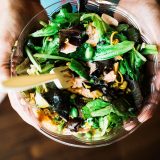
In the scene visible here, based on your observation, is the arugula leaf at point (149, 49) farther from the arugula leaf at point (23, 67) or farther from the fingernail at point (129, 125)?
the arugula leaf at point (23, 67)

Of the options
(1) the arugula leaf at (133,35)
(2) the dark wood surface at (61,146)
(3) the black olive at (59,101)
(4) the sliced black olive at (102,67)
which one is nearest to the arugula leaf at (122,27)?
(1) the arugula leaf at (133,35)

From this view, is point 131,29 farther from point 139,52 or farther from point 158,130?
point 158,130

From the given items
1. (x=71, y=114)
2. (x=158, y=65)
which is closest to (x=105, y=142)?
(x=71, y=114)

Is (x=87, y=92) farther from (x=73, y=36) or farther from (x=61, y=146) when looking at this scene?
(x=61, y=146)

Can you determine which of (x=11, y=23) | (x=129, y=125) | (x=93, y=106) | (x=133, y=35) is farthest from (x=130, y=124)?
(x=11, y=23)

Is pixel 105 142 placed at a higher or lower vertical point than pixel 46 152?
Answer: higher

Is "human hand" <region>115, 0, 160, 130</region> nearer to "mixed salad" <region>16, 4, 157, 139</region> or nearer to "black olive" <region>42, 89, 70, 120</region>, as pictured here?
"mixed salad" <region>16, 4, 157, 139</region>
